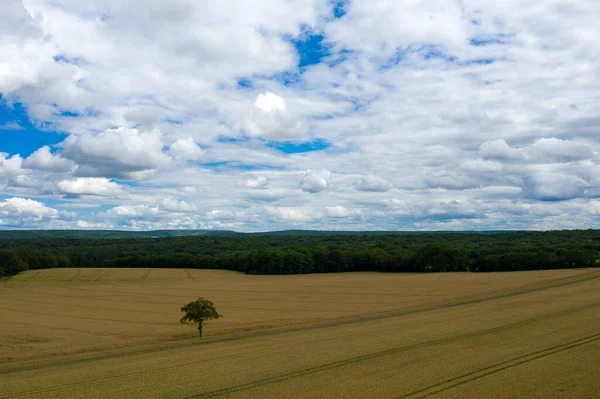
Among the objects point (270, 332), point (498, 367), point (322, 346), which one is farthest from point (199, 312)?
point (498, 367)

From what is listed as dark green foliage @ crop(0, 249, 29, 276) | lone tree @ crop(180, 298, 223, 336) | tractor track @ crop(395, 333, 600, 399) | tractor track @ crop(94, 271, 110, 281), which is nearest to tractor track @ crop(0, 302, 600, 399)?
tractor track @ crop(395, 333, 600, 399)

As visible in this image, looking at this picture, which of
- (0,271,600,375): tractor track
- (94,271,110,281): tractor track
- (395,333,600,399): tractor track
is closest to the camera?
(395,333,600,399): tractor track

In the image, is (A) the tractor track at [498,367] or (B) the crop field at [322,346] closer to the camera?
(A) the tractor track at [498,367]

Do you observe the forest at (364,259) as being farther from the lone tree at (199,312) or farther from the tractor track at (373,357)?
the tractor track at (373,357)

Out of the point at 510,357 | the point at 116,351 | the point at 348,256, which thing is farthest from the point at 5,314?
the point at 348,256

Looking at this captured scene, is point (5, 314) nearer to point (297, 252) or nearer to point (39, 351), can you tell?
point (39, 351)

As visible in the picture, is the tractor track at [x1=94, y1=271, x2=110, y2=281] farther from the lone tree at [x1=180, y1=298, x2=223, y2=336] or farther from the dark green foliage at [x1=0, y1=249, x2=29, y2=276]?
the lone tree at [x1=180, y1=298, x2=223, y2=336]

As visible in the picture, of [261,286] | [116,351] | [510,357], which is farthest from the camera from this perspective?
[261,286]

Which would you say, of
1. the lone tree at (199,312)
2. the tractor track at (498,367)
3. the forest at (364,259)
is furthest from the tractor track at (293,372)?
the forest at (364,259)

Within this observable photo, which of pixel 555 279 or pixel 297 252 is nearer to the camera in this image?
pixel 555 279
